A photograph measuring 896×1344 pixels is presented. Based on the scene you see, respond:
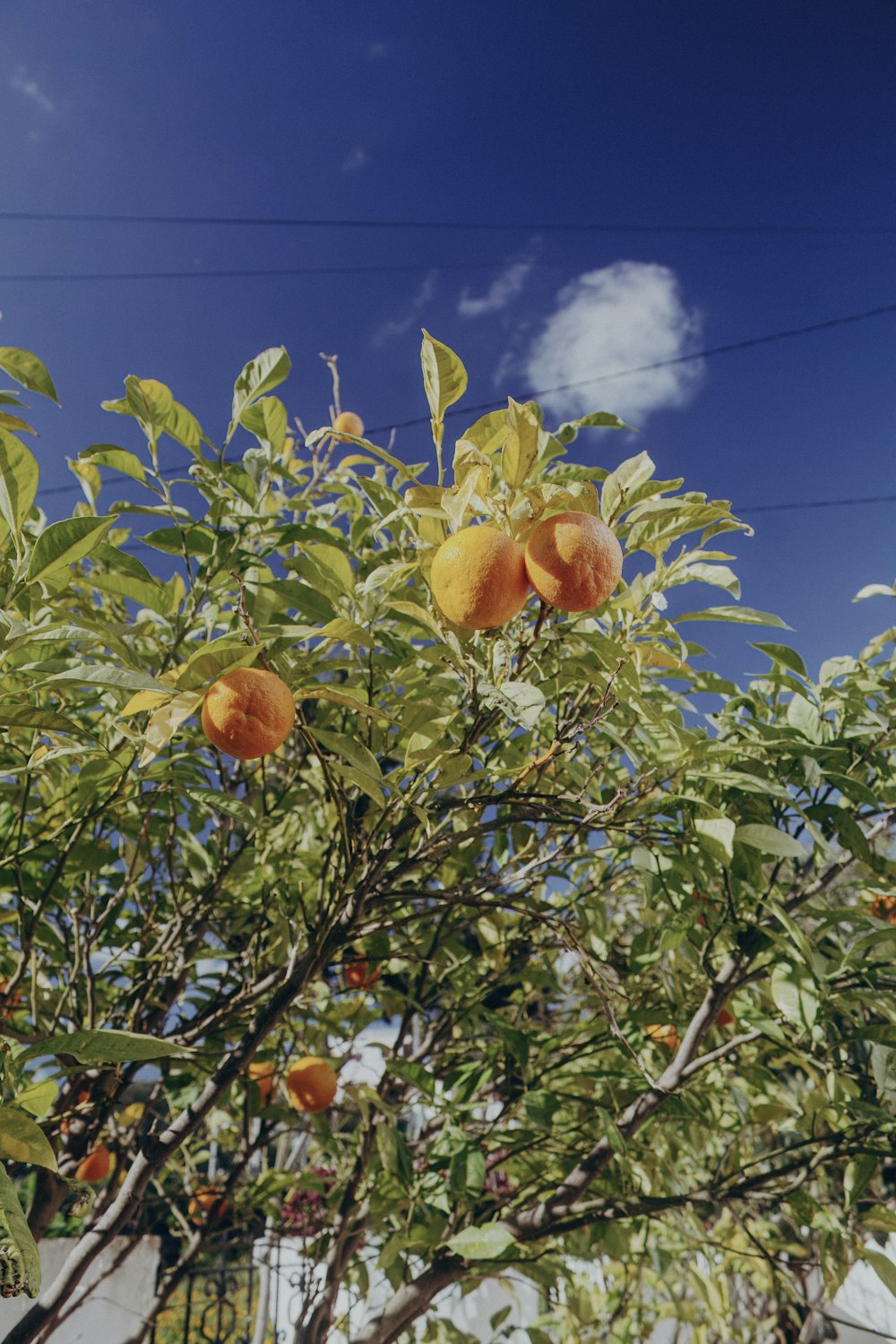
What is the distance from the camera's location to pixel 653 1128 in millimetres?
1518

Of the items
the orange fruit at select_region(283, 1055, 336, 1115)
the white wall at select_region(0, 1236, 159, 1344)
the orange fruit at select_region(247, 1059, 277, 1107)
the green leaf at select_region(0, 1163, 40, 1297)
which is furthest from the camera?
the white wall at select_region(0, 1236, 159, 1344)

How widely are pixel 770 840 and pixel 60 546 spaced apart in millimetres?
725

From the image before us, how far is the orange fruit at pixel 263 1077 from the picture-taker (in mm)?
1412

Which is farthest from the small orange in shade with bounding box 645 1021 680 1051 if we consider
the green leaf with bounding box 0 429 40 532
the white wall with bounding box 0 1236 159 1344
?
the white wall with bounding box 0 1236 159 1344

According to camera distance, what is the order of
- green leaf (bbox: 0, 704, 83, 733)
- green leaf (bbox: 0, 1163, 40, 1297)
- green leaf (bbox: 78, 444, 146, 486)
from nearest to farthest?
green leaf (bbox: 0, 1163, 40, 1297) → green leaf (bbox: 0, 704, 83, 733) → green leaf (bbox: 78, 444, 146, 486)

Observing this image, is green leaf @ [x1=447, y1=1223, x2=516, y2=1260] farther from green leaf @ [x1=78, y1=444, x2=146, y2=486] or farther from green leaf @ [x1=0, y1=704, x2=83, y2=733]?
green leaf @ [x1=78, y1=444, x2=146, y2=486]

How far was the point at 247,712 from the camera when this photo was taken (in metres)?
0.70

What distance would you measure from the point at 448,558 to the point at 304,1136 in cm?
232

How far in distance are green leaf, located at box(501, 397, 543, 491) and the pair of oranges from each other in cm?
6

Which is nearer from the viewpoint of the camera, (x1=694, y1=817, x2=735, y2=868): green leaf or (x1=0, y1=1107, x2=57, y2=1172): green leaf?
(x1=0, y1=1107, x2=57, y2=1172): green leaf

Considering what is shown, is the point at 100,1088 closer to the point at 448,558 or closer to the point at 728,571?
the point at 448,558

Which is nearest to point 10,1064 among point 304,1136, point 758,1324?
point 304,1136

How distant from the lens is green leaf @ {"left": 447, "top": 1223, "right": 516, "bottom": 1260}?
1.01 meters

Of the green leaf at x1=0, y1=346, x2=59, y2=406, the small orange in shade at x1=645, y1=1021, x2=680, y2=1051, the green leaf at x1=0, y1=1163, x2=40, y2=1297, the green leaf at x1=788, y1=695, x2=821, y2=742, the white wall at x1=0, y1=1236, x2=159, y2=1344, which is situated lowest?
the white wall at x1=0, y1=1236, x2=159, y2=1344
